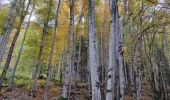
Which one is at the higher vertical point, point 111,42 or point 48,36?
point 48,36

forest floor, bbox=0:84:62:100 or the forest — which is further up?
the forest

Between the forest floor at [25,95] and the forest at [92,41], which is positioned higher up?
the forest at [92,41]

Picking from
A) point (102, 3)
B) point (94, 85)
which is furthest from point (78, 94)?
point (94, 85)

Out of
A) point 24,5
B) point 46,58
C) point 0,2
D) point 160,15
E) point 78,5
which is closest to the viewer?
point 160,15

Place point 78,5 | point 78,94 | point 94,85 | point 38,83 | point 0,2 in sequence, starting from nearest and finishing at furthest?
1. point 94,85
2. point 0,2
3. point 78,94
4. point 78,5
5. point 38,83

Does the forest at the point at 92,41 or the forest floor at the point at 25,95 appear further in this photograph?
the forest floor at the point at 25,95

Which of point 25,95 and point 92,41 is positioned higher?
point 92,41

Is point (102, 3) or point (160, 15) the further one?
point (102, 3)

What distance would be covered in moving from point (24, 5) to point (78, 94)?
25.0 ft

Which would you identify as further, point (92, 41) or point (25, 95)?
point (25, 95)

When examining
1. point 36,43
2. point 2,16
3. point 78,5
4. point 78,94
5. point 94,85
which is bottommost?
point 78,94

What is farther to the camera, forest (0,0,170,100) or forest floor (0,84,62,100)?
forest floor (0,84,62,100)

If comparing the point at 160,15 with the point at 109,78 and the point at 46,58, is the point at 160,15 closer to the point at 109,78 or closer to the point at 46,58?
the point at 109,78

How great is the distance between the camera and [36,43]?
17.8m
